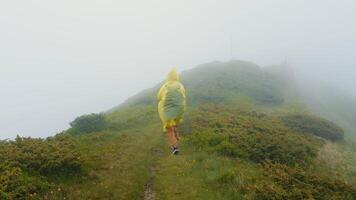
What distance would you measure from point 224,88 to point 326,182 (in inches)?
1432

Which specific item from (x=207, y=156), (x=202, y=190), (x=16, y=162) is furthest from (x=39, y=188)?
(x=207, y=156)

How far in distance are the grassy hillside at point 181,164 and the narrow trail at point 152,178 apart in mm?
37

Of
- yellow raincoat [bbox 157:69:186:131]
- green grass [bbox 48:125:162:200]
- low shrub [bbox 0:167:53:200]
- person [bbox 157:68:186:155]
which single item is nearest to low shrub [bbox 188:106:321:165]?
green grass [bbox 48:125:162:200]

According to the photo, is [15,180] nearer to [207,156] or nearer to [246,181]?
[246,181]

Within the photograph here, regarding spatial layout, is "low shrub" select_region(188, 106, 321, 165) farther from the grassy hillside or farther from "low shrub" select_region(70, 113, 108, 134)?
"low shrub" select_region(70, 113, 108, 134)

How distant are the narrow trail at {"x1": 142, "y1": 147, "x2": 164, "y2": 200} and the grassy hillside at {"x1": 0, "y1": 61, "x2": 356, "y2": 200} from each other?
4cm

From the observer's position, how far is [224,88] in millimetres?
53750

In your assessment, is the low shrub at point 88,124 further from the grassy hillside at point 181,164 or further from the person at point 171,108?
the person at point 171,108

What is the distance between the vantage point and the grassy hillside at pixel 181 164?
45.3 ft

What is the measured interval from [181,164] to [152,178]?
A: 6.44ft

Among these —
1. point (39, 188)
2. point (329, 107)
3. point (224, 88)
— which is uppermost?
point (39, 188)

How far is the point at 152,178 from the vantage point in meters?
16.0

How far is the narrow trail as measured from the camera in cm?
1385

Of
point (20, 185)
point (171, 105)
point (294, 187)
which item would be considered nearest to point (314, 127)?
point (294, 187)
